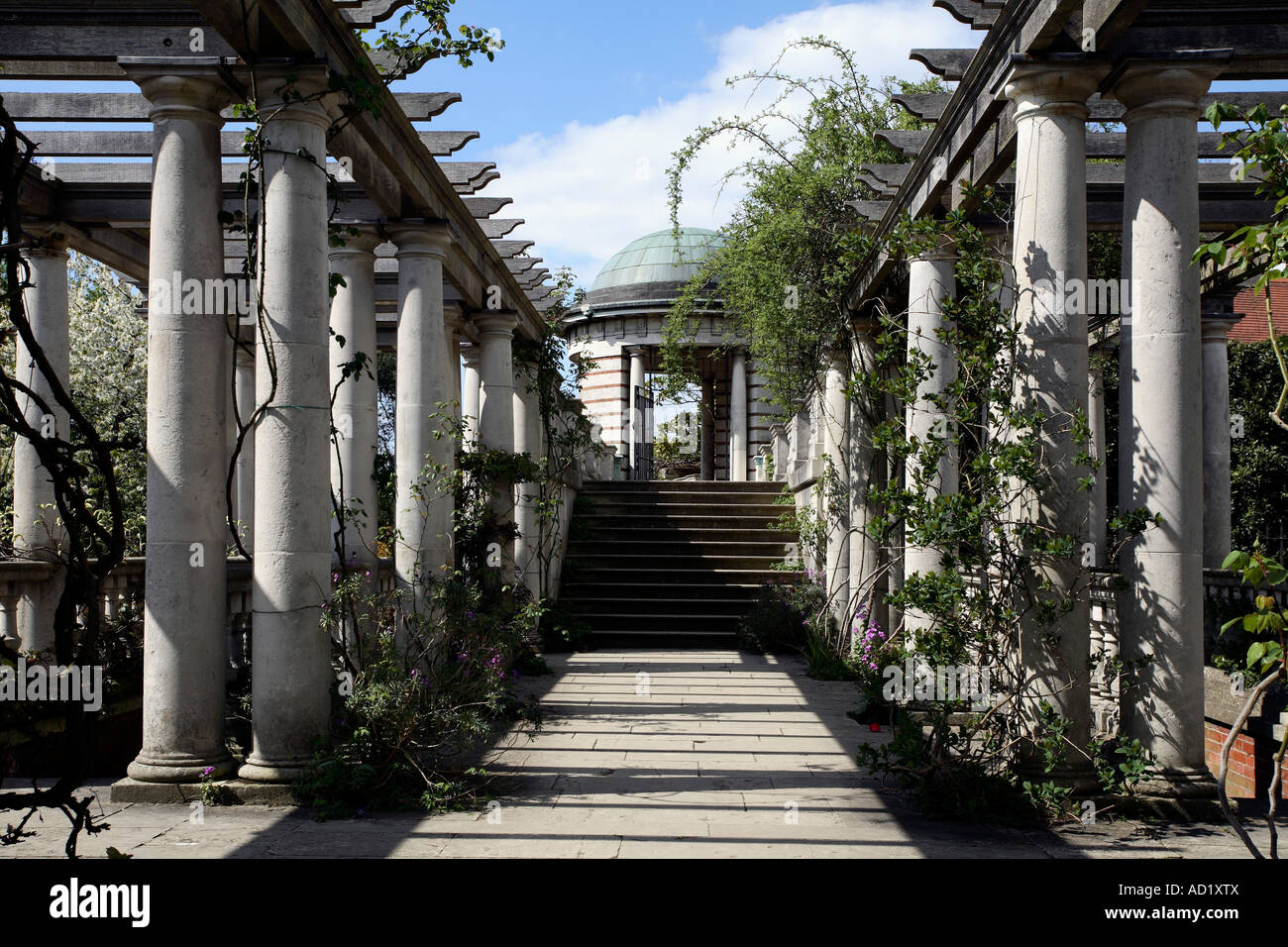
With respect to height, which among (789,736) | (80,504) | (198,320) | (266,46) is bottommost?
(789,736)

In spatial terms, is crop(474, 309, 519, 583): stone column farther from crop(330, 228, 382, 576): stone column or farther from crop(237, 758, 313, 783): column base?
crop(237, 758, 313, 783): column base

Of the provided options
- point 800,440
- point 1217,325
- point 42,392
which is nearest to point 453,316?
point 42,392

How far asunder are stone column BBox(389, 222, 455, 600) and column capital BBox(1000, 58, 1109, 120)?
5.63 meters

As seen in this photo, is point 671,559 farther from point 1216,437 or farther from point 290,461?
point 290,461

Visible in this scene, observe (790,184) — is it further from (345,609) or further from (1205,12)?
(345,609)

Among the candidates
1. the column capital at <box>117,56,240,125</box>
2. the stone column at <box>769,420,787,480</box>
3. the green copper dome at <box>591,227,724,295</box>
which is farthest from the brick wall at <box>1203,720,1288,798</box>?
the green copper dome at <box>591,227,724,295</box>

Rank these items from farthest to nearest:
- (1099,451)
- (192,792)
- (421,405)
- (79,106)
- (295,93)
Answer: (1099,451) → (421,405) → (79,106) → (295,93) → (192,792)

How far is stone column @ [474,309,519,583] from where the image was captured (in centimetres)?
1308

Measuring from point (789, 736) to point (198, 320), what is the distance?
5587 mm

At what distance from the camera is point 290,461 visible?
262 inches

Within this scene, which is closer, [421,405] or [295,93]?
[295,93]

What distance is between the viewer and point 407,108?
9.09 m

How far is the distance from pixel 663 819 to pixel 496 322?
29.1ft

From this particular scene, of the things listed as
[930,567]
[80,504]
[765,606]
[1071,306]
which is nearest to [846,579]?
[765,606]
